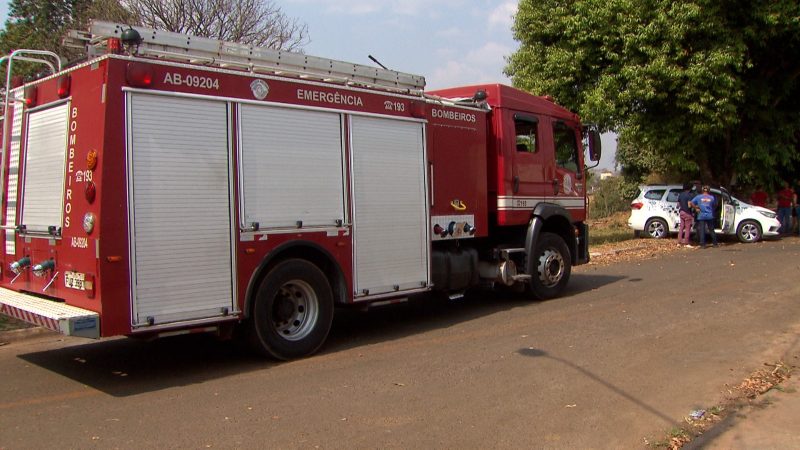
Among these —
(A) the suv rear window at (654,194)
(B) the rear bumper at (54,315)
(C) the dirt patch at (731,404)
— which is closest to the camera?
(C) the dirt patch at (731,404)

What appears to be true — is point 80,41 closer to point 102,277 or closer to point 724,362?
point 102,277

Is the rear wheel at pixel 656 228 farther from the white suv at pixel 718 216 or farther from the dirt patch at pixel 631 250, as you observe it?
the dirt patch at pixel 631 250

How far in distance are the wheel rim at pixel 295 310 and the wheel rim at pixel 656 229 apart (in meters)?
16.1

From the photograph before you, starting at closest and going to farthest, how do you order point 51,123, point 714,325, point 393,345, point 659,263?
point 51,123 → point 393,345 → point 714,325 → point 659,263

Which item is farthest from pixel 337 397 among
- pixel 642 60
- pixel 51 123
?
pixel 642 60

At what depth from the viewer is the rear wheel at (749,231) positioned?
64.9 ft

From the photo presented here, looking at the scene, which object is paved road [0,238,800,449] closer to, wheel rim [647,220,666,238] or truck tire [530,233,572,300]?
→ truck tire [530,233,572,300]

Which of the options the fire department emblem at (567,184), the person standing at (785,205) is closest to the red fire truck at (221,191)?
the fire department emblem at (567,184)

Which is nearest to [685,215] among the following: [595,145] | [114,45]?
[595,145]

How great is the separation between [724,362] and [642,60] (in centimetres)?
1373

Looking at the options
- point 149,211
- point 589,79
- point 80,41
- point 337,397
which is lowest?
point 337,397

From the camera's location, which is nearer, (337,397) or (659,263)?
(337,397)

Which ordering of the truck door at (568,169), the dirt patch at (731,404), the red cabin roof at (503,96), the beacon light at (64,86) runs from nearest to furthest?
the dirt patch at (731,404) < the beacon light at (64,86) < the red cabin roof at (503,96) < the truck door at (568,169)

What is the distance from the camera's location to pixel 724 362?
6621mm
